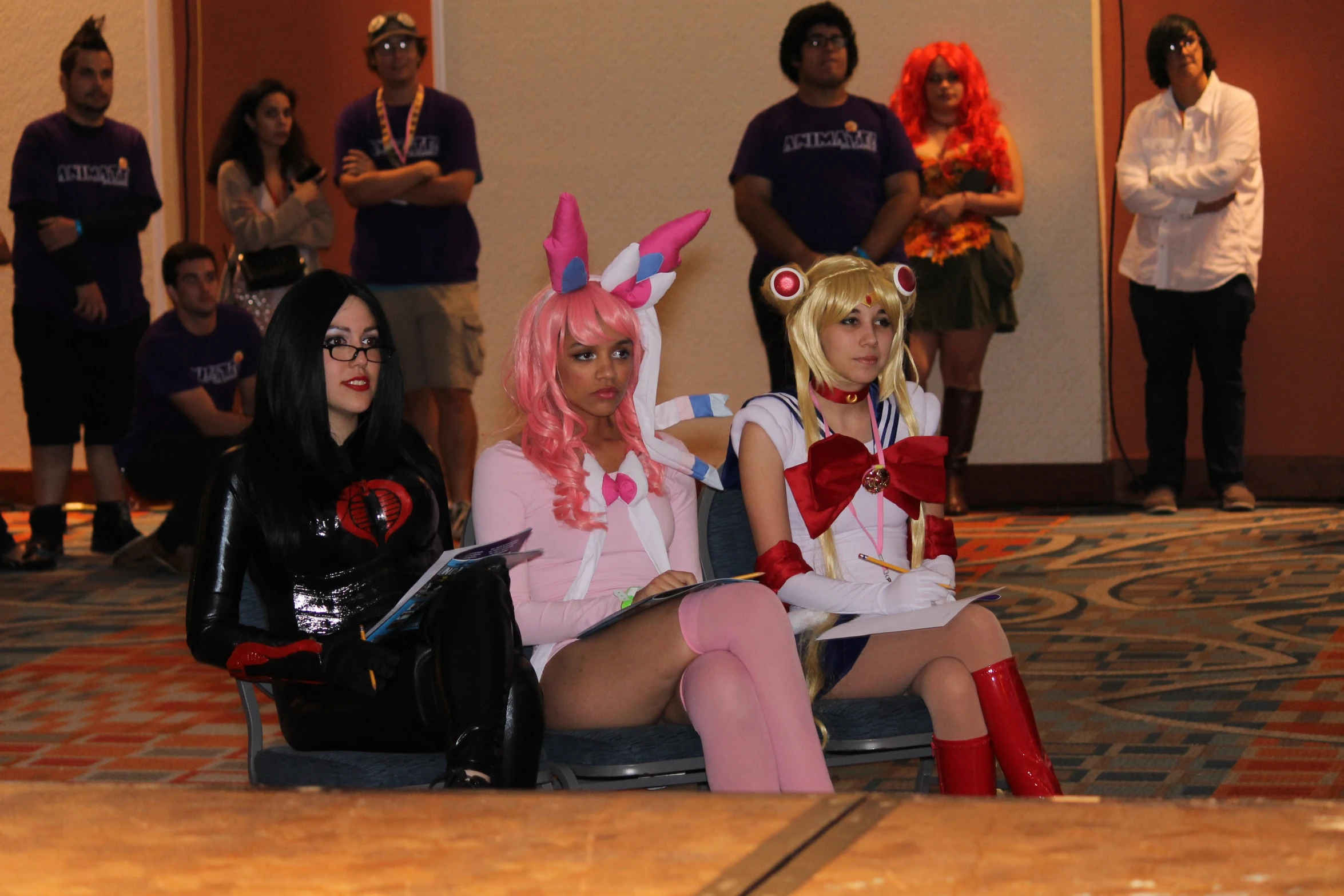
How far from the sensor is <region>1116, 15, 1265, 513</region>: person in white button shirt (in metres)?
6.41

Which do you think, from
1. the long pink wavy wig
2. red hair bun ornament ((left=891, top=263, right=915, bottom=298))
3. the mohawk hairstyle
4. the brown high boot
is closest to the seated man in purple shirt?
the mohawk hairstyle

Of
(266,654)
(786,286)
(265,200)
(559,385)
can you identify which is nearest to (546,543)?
(559,385)

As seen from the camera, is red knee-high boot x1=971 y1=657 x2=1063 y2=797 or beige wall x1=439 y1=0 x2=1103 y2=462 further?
beige wall x1=439 y1=0 x2=1103 y2=462

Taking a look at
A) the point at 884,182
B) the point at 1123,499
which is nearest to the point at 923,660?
the point at 884,182

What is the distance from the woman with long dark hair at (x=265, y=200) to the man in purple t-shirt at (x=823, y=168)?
1766 mm

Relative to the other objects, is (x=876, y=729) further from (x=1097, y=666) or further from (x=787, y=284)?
(x=1097, y=666)

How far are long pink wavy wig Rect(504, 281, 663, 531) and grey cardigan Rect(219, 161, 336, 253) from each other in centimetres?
390

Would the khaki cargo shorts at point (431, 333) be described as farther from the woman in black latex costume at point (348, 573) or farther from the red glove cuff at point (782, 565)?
the red glove cuff at point (782, 565)

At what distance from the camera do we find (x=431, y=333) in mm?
6488

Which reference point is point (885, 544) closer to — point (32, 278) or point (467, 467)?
point (467, 467)

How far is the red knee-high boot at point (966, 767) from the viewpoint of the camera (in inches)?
92.2

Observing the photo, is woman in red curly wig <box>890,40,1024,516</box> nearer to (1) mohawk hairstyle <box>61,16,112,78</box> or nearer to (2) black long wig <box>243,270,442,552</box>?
(1) mohawk hairstyle <box>61,16,112,78</box>

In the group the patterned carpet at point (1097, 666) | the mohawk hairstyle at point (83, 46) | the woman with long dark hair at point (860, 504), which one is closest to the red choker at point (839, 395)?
the woman with long dark hair at point (860, 504)

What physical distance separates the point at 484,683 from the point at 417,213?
4519 millimetres
